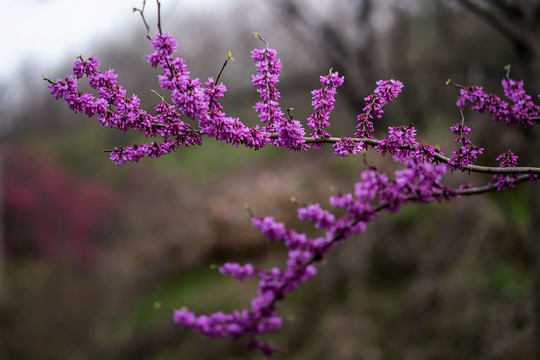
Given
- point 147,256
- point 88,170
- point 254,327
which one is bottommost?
point 254,327

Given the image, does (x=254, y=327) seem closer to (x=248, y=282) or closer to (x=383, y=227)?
(x=383, y=227)

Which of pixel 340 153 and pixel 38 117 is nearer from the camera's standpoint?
pixel 340 153

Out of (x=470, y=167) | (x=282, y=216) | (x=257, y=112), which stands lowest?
(x=470, y=167)

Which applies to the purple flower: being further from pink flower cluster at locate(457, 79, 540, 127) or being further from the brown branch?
pink flower cluster at locate(457, 79, 540, 127)

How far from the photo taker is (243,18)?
14.4m

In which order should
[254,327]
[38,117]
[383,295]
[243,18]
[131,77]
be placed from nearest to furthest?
[254,327], [383,295], [131,77], [243,18], [38,117]

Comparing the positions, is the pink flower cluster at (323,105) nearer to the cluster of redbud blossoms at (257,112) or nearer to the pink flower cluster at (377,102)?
the cluster of redbud blossoms at (257,112)

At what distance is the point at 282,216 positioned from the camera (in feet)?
30.9

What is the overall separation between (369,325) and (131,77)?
30.9 feet

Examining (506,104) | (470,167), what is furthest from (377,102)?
(506,104)

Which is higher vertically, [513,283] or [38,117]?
[38,117]

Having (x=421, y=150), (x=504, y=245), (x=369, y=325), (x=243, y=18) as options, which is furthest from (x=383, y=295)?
(x=243, y=18)

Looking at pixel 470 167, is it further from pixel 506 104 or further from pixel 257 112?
pixel 257 112

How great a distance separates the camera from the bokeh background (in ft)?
18.2
